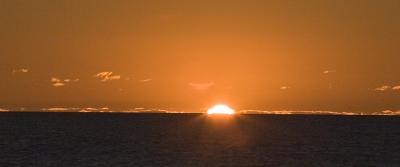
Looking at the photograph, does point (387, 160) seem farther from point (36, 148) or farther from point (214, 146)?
point (36, 148)

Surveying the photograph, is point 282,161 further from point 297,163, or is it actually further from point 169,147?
point 169,147

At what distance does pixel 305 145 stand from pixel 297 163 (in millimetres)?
37005

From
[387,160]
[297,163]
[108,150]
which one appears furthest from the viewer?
[108,150]

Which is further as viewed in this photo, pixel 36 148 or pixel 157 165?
pixel 36 148

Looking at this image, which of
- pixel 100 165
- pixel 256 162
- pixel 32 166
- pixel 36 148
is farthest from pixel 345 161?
pixel 36 148

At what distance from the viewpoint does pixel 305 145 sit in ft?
417

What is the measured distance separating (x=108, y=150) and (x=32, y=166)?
A: 2701cm

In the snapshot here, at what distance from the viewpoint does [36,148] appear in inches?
4400

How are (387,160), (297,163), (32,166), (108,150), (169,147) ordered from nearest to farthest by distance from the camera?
1. (32,166)
2. (297,163)
3. (387,160)
4. (108,150)
5. (169,147)

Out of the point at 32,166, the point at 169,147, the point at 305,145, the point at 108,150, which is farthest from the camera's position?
the point at 305,145

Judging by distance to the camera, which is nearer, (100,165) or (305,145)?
(100,165)

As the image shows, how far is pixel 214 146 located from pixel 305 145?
18.4m

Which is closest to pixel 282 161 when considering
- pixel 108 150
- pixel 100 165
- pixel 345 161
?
pixel 345 161

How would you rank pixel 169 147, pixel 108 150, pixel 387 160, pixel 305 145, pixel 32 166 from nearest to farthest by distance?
1. pixel 32 166
2. pixel 387 160
3. pixel 108 150
4. pixel 169 147
5. pixel 305 145
